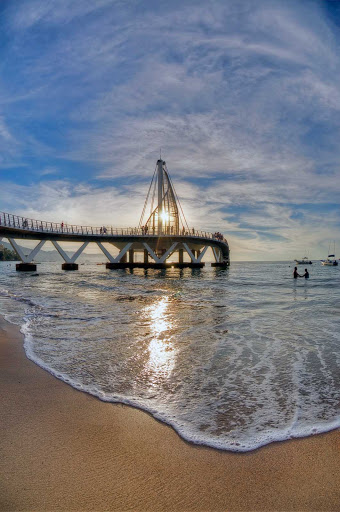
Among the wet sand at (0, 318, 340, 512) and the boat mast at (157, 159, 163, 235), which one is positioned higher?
the boat mast at (157, 159, 163, 235)

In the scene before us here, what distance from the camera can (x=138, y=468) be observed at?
2795 mm

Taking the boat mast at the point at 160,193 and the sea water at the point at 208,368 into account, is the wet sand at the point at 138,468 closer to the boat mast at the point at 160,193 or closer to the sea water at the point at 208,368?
the sea water at the point at 208,368

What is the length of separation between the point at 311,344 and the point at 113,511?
7.53 metres

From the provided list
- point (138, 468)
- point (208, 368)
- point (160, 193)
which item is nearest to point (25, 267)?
point (160, 193)

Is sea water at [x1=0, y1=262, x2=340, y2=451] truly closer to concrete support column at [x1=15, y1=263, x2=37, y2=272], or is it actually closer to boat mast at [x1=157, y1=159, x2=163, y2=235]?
concrete support column at [x1=15, y1=263, x2=37, y2=272]

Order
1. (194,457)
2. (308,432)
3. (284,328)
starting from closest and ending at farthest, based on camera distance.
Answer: (194,457) → (308,432) → (284,328)

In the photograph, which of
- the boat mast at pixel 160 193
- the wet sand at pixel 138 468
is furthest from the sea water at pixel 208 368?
the boat mast at pixel 160 193

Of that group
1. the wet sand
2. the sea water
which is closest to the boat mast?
the sea water

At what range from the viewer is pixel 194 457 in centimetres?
301

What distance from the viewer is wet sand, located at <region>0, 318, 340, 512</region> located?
237 cm

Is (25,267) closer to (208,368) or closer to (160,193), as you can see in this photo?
(160,193)

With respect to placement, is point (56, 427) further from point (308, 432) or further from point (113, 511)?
point (308, 432)

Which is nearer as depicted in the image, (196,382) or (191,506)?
(191,506)

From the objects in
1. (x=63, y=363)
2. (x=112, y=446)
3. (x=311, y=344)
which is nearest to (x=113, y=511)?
(x=112, y=446)
